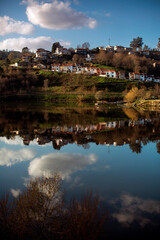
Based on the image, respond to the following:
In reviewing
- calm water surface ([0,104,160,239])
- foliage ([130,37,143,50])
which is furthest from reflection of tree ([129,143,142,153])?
foliage ([130,37,143,50])

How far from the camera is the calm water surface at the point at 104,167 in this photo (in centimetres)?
852

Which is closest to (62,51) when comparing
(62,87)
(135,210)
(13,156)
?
(62,87)

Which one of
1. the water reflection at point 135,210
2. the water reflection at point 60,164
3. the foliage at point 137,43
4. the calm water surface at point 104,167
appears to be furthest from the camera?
the foliage at point 137,43

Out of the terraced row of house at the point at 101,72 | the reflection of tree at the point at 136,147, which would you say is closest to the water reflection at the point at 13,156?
the reflection of tree at the point at 136,147

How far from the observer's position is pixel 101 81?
98188 mm

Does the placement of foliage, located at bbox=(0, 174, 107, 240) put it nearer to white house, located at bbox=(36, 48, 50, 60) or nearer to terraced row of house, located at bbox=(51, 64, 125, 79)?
terraced row of house, located at bbox=(51, 64, 125, 79)

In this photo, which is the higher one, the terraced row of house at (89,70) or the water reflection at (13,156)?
the terraced row of house at (89,70)

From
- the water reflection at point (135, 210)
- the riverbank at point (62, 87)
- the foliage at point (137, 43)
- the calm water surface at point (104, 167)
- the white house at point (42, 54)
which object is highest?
the foliage at point (137, 43)

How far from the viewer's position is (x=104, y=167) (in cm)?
1385

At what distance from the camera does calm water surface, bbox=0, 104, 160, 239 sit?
8523mm

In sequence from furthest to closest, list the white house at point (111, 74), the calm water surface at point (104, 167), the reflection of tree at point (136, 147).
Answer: the white house at point (111, 74) → the reflection of tree at point (136, 147) → the calm water surface at point (104, 167)

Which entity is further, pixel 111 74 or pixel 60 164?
pixel 111 74

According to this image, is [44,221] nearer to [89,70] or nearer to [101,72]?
[101,72]

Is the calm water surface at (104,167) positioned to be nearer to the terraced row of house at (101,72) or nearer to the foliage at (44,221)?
the foliage at (44,221)
